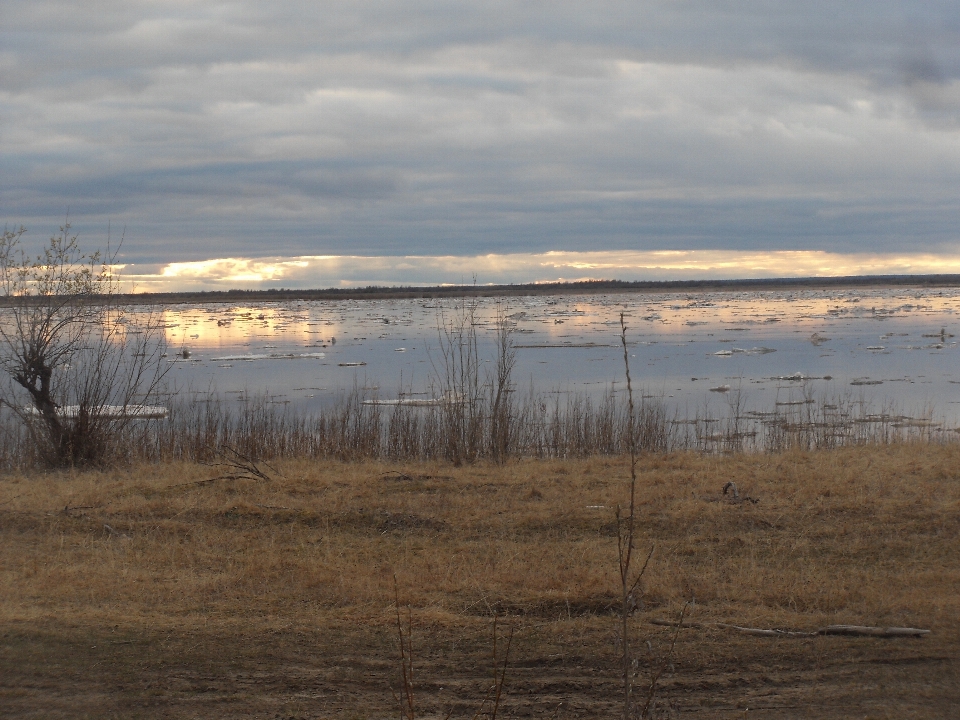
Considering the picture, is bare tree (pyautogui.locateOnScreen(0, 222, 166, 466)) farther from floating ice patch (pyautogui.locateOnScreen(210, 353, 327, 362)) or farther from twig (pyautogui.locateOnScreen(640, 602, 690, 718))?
floating ice patch (pyautogui.locateOnScreen(210, 353, 327, 362))

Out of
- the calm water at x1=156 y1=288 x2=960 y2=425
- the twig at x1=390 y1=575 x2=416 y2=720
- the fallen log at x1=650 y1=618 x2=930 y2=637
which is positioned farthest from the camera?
the calm water at x1=156 y1=288 x2=960 y2=425

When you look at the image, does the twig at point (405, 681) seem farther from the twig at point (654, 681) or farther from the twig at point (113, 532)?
the twig at point (113, 532)

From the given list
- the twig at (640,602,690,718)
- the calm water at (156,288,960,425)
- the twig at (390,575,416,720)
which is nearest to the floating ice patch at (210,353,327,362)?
the calm water at (156,288,960,425)

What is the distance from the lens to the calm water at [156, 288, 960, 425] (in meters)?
21.3

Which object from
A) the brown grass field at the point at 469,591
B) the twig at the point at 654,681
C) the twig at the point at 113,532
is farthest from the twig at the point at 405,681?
the twig at the point at 113,532

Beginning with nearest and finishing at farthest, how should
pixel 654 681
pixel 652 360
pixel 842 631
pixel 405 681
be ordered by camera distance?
1. pixel 405 681
2. pixel 654 681
3. pixel 842 631
4. pixel 652 360

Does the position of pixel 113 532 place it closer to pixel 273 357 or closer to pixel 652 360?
pixel 652 360

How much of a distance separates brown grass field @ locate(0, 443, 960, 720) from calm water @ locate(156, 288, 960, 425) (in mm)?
7811

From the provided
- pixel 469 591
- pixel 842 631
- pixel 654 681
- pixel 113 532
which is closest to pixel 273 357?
pixel 113 532

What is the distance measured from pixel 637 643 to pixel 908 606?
1.99m

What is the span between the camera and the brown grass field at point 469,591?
486 cm

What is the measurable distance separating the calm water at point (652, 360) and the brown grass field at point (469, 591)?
7.81 m

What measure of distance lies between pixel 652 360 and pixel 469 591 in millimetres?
23617

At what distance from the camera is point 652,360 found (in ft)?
96.5
